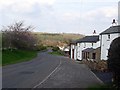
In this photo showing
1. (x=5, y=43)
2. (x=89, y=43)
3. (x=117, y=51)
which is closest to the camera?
(x=117, y=51)

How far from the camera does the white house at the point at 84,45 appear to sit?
5349 centimetres

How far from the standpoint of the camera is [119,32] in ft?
129

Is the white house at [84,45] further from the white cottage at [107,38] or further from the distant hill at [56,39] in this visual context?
the distant hill at [56,39]

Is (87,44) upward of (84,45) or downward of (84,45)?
upward

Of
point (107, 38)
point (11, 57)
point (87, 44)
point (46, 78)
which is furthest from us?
point (87, 44)

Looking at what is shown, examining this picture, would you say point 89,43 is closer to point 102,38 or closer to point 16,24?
point 102,38

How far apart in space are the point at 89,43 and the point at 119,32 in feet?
57.4

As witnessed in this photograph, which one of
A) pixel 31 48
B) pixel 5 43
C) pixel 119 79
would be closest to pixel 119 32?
pixel 119 79

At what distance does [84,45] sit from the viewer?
59031 mm

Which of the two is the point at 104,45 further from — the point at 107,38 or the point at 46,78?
Answer: the point at 46,78

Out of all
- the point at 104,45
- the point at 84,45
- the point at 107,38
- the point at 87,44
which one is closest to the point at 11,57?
the point at 87,44

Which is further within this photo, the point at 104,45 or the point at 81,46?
the point at 81,46

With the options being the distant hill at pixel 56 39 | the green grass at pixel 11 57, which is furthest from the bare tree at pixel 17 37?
the distant hill at pixel 56 39

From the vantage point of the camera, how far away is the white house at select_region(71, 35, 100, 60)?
53.5 m
